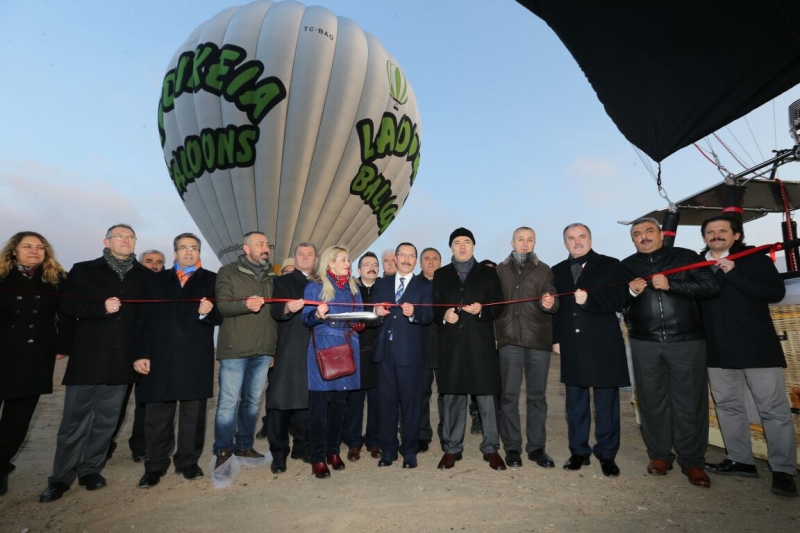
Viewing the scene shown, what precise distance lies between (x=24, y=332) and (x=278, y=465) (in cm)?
257

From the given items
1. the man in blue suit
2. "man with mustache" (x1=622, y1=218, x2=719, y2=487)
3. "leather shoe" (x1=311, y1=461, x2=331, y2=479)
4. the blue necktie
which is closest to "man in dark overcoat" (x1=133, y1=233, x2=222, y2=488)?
"leather shoe" (x1=311, y1=461, x2=331, y2=479)

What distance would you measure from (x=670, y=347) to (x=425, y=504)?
8.53ft

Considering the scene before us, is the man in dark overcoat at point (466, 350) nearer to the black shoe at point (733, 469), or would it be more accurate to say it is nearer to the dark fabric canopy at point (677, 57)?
the black shoe at point (733, 469)

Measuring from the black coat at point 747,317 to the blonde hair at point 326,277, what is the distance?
3436mm

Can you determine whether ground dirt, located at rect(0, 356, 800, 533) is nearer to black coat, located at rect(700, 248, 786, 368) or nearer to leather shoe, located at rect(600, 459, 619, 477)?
leather shoe, located at rect(600, 459, 619, 477)

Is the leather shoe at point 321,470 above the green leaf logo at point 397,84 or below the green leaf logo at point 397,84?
below

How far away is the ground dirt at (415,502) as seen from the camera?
3020 mm

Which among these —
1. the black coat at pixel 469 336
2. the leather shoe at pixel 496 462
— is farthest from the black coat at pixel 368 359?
the leather shoe at pixel 496 462

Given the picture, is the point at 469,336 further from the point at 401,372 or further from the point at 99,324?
the point at 99,324

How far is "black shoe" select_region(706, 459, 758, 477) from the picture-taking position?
3830mm

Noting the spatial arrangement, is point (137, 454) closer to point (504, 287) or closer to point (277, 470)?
point (277, 470)

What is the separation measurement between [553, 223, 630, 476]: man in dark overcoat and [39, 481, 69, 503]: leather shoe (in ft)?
14.7

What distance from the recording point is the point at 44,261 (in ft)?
13.4

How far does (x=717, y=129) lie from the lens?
439 cm
